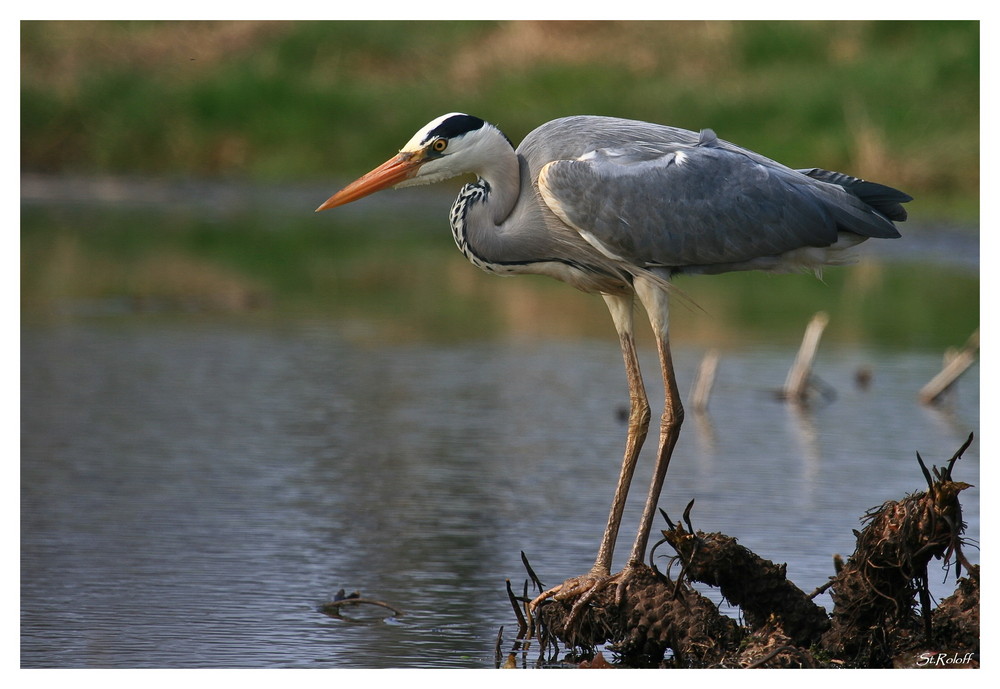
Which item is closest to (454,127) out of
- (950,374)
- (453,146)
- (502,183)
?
(453,146)

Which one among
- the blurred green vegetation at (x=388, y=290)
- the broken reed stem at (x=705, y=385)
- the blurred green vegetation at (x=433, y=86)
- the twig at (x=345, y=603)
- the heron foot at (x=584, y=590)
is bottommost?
the twig at (x=345, y=603)

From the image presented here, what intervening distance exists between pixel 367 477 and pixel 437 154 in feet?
12.7

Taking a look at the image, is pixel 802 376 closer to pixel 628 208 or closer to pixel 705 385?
pixel 705 385

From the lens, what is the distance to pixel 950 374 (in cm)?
1251

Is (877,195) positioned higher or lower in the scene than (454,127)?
lower

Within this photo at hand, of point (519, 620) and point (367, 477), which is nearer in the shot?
point (519, 620)

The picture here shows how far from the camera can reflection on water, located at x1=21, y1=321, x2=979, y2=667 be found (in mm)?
7301

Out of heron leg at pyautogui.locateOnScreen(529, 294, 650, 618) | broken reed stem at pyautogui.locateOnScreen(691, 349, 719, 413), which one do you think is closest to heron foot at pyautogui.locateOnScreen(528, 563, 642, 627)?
heron leg at pyautogui.locateOnScreen(529, 294, 650, 618)

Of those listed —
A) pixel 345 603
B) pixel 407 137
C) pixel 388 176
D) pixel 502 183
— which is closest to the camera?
pixel 388 176

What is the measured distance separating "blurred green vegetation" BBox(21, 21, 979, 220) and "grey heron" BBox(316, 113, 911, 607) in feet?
55.9

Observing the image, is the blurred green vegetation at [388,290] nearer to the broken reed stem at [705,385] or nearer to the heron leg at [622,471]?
the broken reed stem at [705,385]

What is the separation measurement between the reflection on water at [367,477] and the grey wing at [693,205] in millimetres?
1788

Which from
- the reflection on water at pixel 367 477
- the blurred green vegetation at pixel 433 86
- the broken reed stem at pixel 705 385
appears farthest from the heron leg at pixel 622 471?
the blurred green vegetation at pixel 433 86

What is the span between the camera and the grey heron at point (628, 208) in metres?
6.82
